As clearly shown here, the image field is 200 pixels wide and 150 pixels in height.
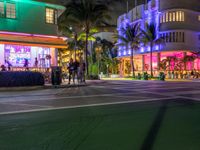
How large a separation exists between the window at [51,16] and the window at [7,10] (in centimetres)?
307

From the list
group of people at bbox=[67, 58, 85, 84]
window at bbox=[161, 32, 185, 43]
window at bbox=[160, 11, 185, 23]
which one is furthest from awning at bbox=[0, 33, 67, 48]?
window at bbox=[160, 11, 185, 23]

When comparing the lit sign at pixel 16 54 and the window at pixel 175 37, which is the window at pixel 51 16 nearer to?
the lit sign at pixel 16 54

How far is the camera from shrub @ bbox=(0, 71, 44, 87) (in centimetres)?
1838

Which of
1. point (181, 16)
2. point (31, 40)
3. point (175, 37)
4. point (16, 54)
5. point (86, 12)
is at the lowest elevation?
point (16, 54)

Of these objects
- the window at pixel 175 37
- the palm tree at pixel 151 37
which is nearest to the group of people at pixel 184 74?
the palm tree at pixel 151 37

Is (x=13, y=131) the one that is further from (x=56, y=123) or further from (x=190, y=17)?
(x=190, y=17)

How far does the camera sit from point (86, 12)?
3266 cm

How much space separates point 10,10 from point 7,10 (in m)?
0.26

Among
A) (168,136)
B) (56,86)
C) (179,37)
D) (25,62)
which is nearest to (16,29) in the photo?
(25,62)

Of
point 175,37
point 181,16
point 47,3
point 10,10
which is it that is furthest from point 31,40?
point 181,16

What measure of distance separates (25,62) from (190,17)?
1321 inches

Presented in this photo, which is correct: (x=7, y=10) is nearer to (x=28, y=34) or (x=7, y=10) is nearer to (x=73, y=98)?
(x=28, y=34)

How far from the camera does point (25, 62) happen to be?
76.7 feet

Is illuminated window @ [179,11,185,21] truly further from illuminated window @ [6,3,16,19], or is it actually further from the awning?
illuminated window @ [6,3,16,19]
